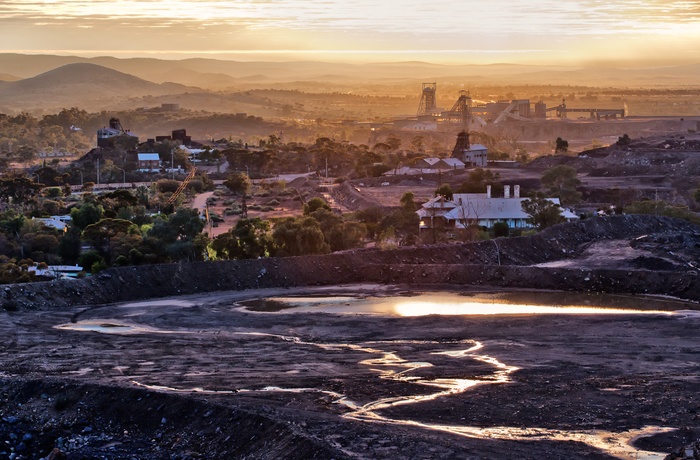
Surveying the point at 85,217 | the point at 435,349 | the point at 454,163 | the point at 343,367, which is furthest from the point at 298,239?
the point at 454,163

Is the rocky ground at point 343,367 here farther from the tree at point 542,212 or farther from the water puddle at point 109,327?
the tree at point 542,212

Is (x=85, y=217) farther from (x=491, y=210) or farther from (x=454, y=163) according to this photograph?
(x=454, y=163)

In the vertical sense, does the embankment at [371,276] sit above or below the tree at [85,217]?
below

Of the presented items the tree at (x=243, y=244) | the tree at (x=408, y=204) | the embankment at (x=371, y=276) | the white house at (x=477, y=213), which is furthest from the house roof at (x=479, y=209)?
the tree at (x=243, y=244)

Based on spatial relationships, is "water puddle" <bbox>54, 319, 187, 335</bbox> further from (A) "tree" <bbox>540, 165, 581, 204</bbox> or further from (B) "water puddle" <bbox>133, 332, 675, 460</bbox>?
(A) "tree" <bbox>540, 165, 581, 204</bbox>

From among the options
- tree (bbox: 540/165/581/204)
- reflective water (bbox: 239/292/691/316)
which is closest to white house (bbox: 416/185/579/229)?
tree (bbox: 540/165/581/204)

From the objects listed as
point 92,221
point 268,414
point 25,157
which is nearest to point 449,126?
point 25,157

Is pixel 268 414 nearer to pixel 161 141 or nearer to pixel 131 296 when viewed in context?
pixel 131 296
